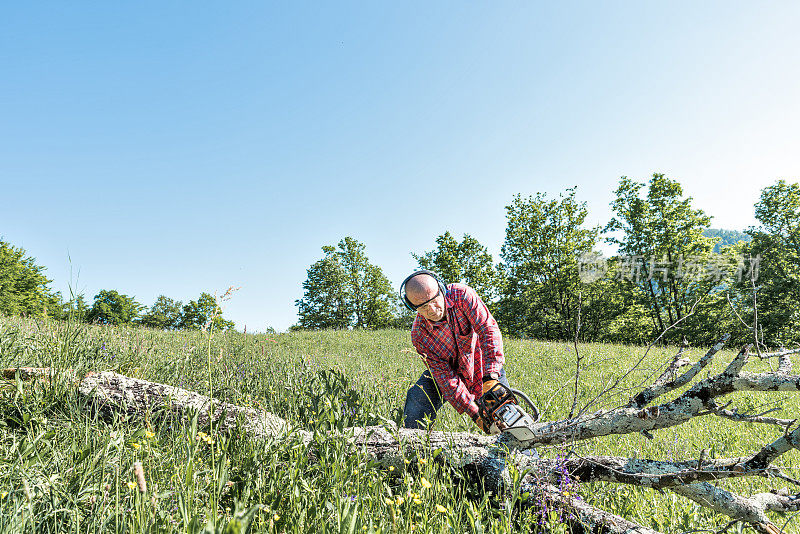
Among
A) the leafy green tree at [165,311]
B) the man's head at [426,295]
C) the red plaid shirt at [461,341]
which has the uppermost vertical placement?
the leafy green tree at [165,311]

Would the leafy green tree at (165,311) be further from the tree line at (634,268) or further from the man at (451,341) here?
the man at (451,341)

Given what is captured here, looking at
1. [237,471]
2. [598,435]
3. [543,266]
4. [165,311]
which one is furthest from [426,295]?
[165,311]

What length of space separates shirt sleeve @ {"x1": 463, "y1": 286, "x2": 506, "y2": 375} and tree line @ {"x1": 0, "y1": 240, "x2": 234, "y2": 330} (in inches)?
89.9

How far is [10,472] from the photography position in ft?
6.44

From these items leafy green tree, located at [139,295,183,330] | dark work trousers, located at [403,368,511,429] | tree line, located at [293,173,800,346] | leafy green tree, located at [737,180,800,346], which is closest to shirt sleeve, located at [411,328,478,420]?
dark work trousers, located at [403,368,511,429]

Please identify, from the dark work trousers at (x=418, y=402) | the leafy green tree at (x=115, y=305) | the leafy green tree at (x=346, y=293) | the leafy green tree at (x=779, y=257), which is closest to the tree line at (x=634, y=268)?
the leafy green tree at (x=779, y=257)

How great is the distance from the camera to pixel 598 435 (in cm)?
273

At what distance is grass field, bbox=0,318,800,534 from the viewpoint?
1.77 metres

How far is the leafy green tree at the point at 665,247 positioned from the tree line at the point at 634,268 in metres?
0.07

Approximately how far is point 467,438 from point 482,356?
0.92m

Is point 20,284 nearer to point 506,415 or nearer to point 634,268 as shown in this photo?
point 506,415

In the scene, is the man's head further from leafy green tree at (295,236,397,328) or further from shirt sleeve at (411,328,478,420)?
leafy green tree at (295,236,397,328)

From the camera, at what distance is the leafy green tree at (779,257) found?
24.6m

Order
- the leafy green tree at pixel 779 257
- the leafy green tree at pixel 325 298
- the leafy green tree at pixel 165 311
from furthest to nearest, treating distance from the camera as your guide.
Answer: the leafy green tree at pixel 165 311
the leafy green tree at pixel 325 298
the leafy green tree at pixel 779 257
